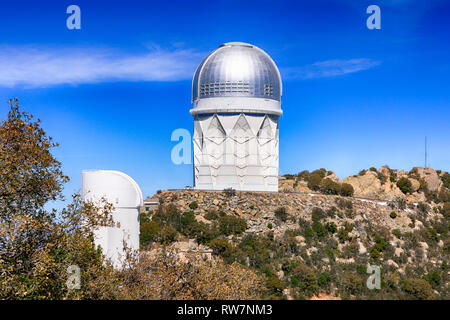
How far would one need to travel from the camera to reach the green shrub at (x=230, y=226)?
42.4m

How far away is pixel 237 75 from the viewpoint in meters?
46.7

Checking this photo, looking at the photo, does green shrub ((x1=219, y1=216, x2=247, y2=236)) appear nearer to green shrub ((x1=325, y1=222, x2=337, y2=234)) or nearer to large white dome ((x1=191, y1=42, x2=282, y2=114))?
green shrub ((x1=325, y1=222, x2=337, y2=234))

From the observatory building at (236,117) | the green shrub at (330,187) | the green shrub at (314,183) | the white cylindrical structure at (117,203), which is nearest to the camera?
the white cylindrical structure at (117,203)

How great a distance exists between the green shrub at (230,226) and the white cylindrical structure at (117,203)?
55.8 ft

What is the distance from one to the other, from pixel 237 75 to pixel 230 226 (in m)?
13.2

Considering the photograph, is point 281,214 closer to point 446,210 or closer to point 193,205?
point 193,205

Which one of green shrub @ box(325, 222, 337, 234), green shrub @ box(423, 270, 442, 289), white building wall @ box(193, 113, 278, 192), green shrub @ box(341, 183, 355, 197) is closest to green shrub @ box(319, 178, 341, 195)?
green shrub @ box(341, 183, 355, 197)

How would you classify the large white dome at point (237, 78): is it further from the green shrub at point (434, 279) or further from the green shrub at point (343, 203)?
the green shrub at point (434, 279)

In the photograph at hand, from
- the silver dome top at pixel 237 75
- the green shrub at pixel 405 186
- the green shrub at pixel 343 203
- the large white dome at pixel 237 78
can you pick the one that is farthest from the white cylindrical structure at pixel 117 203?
the green shrub at pixel 405 186

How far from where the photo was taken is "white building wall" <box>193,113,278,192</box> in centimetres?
4741

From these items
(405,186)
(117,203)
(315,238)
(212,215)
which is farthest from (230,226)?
(405,186)
